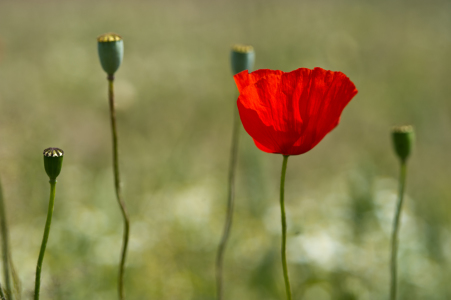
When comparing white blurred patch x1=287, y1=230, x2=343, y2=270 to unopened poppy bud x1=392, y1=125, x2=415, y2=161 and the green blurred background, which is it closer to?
the green blurred background

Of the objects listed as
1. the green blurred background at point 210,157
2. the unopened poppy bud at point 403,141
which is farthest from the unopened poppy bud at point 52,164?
the unopened poppy bud at point 403,141

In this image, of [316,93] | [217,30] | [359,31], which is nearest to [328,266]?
[316,93]

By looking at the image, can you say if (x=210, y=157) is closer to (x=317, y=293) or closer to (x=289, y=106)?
(x=317, y=293)

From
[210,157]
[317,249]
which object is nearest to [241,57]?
[317,249]

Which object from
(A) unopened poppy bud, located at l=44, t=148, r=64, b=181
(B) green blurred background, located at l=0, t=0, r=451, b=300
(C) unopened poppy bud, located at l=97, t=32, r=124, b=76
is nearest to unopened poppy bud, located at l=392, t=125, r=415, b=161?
(B) green blurred background, located at l=0, t=0, r=451, b=300

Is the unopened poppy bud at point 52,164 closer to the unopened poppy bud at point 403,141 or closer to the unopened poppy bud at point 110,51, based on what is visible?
the unopened poppy bud at point 110,51

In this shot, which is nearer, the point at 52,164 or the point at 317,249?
the point at 52,164
